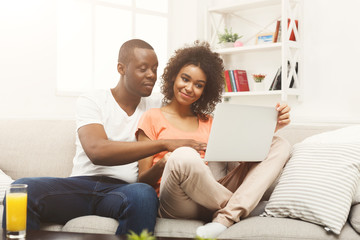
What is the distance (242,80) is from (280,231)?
2210 millimetres

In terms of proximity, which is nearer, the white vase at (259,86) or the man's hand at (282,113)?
the man's hand at (282,113)

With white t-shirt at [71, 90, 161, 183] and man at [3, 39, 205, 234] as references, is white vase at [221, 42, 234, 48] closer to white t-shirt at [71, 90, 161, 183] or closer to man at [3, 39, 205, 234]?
man at [3, 39, 205, 234]

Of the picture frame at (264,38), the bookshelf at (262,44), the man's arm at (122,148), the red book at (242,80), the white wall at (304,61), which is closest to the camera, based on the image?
the man's arm at (122,148)

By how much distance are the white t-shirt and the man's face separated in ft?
0.32

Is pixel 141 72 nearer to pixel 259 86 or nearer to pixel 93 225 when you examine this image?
pixel 93 225

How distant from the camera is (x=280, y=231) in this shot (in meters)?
1.55

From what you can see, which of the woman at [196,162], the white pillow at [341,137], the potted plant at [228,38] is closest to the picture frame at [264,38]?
the potted plant at [228,38]

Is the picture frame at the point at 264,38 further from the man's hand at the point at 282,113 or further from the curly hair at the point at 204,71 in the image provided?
the man's hand at the point at 282,113

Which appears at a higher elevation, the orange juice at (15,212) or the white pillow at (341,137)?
the white pillow at (341,137)

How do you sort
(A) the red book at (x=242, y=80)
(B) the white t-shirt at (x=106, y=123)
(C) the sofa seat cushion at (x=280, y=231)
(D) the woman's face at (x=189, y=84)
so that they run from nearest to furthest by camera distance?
1. (C) the sofa seat cushion at (x=280, y=231)
2. (B) the white t-shirt at (x=106, y=123)
3. (D) the woman's face at (x=189, y=84)
4. (A) the red book at (x=242, y=80)

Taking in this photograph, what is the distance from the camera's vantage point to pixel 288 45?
330 centimetres

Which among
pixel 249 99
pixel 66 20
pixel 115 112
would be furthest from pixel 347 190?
pixel 66 20

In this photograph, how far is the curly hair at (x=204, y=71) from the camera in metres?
2.08

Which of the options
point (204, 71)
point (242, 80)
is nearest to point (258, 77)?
point (242, 80)
